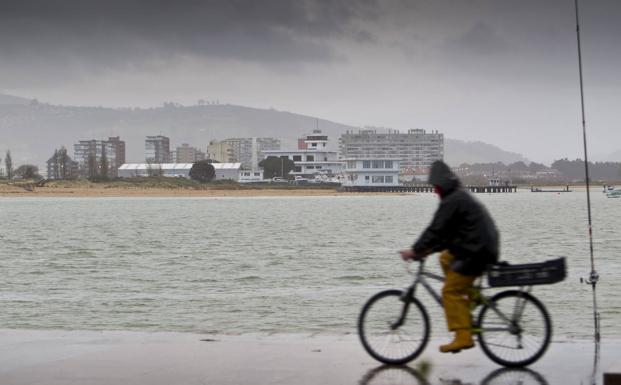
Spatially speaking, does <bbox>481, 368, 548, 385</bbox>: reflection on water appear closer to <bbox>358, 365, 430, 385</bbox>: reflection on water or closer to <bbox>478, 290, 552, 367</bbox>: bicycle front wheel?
<bbox>478, 290, 552, 367</bbox>: bicycle front wheel

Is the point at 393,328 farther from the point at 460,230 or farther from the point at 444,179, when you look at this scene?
the point at 444,179

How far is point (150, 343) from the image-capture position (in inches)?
466

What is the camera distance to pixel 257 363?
10055mm

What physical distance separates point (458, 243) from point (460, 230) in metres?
0.14

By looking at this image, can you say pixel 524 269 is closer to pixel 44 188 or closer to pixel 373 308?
pixel 373 308

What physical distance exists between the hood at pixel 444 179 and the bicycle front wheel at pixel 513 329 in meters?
1.31

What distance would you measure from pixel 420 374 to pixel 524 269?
1.55 m

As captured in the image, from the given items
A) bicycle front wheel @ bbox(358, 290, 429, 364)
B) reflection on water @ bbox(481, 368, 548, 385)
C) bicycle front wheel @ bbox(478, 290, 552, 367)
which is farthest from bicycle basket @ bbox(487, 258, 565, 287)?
bicycle front wheel @ bbox(358, 290, 429, 364)

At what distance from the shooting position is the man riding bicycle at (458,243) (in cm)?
930

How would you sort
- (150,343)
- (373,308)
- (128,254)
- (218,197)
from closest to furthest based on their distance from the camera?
1. (373,308)
2. (150,343)
3. (128,254)
4. (218,197)

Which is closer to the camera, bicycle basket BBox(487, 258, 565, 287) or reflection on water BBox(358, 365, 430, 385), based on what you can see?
reflection on water BBox(358, 365, 430, 385)

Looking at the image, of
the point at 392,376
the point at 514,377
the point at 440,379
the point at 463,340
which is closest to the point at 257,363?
the point at 392,376

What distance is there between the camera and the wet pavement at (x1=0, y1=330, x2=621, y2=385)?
9.21 m

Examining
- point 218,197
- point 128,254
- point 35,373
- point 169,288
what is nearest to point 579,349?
point 35,373
